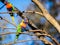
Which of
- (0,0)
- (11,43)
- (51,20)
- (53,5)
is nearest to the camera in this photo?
(11,43)

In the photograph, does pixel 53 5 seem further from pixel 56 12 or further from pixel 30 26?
pixel 30 26

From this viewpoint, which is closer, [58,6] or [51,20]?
[51,20]

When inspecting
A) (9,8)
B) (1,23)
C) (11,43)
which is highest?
(9,8)

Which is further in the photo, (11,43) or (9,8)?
(9,8)

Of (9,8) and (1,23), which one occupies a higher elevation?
(9,8)

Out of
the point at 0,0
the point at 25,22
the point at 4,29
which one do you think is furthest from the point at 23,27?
the point at 0,0

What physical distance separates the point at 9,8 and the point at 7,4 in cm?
5

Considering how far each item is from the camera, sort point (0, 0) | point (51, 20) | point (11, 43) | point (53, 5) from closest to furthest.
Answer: point (11, 43) < point (51, 20) < point (0, 0) < point (53, 5)

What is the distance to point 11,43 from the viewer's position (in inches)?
67.7

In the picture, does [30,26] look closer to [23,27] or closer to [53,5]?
[23,27]

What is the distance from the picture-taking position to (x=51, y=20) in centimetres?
197

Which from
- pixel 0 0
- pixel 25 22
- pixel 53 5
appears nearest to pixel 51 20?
pixel 25 22

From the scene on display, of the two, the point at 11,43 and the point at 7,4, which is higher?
the point at 7,4

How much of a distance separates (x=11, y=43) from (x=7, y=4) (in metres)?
0.67
